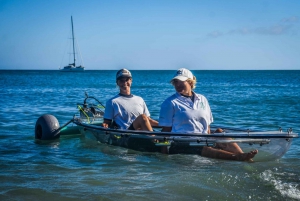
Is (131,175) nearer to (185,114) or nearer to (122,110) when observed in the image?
(185,114)

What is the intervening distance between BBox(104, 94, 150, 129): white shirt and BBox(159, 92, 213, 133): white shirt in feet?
5.26

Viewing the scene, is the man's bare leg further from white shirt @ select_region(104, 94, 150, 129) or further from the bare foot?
the bare foot

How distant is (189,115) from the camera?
273 inches

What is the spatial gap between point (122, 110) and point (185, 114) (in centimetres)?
201

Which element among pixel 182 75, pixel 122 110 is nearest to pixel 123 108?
pixel 122 110

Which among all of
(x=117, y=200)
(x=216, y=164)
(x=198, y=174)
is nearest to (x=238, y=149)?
(x=216, y=164)

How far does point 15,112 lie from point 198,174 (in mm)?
Result: 12581

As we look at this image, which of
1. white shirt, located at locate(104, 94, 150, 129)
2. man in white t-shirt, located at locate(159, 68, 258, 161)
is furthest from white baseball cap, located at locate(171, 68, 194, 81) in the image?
white shirt, located at locate(104, 94, 150, 129)

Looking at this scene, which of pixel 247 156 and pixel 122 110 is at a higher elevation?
pixel 122 110

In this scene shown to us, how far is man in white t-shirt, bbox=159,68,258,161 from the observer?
22.6 feet

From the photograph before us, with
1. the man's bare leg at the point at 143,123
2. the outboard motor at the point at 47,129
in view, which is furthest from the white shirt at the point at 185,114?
the outboard motor at the point at 47,129

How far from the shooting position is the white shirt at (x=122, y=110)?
8.51m

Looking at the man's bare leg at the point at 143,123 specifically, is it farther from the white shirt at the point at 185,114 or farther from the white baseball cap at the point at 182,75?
the white baseball cap at the point at 182,75

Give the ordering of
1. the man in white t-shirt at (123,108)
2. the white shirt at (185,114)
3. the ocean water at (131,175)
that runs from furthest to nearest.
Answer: the man in white t-shirt at (123,108), the white shirt at (185,114), the ocean water at (131,175)
